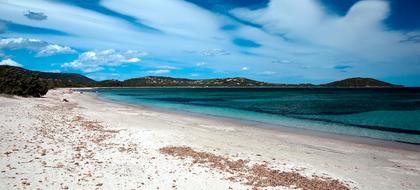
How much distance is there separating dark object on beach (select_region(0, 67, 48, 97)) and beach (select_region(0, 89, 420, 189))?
3629 centimetres

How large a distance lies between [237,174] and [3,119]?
18.6 metres

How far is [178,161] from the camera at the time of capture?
13.5 metres

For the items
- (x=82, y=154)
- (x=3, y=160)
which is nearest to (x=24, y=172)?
(x=3, y=160)

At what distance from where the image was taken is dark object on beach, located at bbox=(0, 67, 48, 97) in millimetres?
51281

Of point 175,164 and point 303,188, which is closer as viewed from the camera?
point 303,188

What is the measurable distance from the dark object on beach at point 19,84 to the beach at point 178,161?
36288mm

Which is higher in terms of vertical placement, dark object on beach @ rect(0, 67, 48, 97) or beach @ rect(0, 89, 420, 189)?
dark object on beach @ rect(0, 67, 48, 97)

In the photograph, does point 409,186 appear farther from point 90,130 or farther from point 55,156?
point 90,130

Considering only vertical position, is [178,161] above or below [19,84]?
below

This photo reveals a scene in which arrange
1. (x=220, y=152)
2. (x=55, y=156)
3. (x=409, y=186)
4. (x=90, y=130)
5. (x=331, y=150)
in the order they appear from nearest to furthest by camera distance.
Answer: (x=409, y=186)
(x=55, y=156)
(x=220, y=152)
(x=331, y=150)
(x=90, y=130)

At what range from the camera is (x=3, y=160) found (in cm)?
1171

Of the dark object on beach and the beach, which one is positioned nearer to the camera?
the beach

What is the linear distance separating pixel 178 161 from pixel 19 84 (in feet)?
167

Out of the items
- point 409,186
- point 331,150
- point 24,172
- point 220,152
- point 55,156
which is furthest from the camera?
point 331,150
